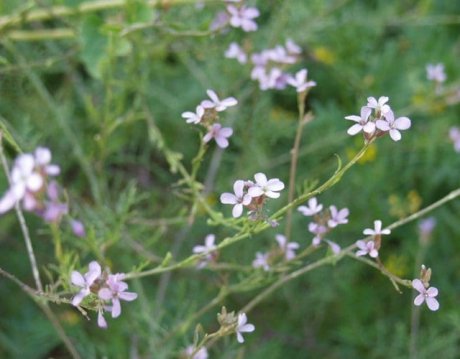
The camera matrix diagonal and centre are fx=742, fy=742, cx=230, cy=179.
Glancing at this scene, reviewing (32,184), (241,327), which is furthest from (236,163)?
(32,184)

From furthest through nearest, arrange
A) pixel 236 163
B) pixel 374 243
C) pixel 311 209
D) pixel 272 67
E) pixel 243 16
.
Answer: pixel 236 163
pixel 272 67
pixel 243 16
pixel 311 209
pixel 374 243

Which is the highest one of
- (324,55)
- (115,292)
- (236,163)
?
(324,55)

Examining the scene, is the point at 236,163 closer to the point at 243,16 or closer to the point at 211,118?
the point at 243,16

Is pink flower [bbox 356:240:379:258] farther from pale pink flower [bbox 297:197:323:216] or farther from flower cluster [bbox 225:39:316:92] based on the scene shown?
flower cluster [bbox 225:39:316:92]

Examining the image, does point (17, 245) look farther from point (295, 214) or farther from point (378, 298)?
point (378, 298)

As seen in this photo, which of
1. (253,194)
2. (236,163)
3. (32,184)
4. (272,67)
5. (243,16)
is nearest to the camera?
(32,184)

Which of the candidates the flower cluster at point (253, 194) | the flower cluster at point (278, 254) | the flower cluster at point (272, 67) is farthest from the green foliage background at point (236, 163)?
the flower cluster at point (253, 194)
